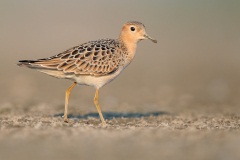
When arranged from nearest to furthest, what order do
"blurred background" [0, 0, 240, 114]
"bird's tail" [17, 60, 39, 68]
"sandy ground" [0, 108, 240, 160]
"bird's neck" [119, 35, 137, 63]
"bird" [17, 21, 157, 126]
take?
"sandy ground" [0, 108, 240, 160]
"bird's tail" [17, 60, 39, 68]
"bird" [17, 21, 157, 126]
"bird's neck" [119, 35, 137, 63]
"blurred background" [0, 0, 240, 114]

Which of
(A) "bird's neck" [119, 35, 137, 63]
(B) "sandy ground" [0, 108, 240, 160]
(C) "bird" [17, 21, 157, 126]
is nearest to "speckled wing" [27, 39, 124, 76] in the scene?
(C) "bird" [17, 21, 157, 126]

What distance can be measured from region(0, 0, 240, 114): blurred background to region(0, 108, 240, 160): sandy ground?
12.1 ft

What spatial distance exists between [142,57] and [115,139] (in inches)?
956

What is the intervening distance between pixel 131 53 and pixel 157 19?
169ft

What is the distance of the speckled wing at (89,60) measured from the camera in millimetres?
14281

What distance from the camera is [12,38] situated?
152 ft

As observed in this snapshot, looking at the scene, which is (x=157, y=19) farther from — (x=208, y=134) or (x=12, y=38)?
(x=208, y=134)

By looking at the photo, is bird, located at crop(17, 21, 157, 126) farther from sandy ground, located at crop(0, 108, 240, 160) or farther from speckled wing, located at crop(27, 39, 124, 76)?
sandy ground, located at crop(0, 108, 240, 160)

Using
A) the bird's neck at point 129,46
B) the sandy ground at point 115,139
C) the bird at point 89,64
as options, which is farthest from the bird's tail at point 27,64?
the bird's neck at point 129,46

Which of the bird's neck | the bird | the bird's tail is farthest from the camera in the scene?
the bird's neck

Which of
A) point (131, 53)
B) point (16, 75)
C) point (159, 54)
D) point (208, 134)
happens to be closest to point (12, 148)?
point (208, 134)

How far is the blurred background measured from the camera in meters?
20.3

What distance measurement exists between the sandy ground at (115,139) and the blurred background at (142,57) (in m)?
3.70

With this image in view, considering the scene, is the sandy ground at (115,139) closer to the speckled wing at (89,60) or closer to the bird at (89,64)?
the bird at (89,64)
